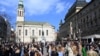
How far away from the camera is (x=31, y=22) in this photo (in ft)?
483

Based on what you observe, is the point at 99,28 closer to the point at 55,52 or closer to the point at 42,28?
the point at 55,52

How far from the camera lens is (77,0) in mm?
98688

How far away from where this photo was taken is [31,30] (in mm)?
140750

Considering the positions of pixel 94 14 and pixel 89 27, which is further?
pixel 89 27

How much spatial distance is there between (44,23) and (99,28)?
83.7 m

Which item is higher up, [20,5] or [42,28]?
[20,5]

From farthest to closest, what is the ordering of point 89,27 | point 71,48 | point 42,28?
point 42,28
point 89,27
point 71,48

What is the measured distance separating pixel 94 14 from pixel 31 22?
86.0m

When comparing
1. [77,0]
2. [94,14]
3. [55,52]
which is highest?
[77,0]

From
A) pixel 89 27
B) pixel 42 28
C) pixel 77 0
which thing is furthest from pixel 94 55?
pixel 42 28

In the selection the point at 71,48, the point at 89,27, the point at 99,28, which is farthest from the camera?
the point at 89,27

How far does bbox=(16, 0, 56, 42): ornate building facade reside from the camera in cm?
13757

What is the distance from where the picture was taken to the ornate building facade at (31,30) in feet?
451

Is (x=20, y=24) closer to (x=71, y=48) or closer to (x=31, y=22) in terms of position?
(x=31, y=22)
